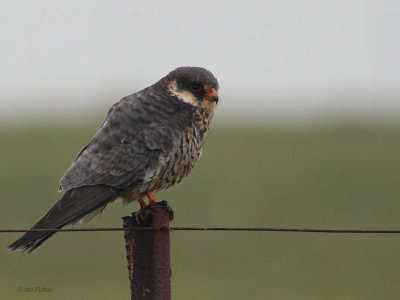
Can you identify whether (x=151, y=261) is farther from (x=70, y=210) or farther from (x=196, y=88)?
(x=196, y=88)

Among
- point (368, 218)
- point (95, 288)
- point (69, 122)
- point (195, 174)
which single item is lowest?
point (95, 288)

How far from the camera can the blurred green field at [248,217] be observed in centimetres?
1422

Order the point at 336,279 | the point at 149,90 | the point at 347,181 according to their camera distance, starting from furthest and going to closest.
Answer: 1. the point at 347,181
2. the point at 336,279
3. the point at 149,90

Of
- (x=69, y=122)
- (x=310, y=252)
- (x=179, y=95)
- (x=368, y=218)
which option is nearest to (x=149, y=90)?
(x=179, y=95)

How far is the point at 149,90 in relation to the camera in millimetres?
7391

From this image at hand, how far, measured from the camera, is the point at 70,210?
612 centimetres

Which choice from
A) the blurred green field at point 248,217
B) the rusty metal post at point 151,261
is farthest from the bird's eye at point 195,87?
the blurred green field at point 248,217

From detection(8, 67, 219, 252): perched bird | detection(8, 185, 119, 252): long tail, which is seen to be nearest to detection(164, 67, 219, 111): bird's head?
detection(8, 67, 219, 252): perched bird

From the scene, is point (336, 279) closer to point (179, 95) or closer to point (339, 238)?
point (339, 238)

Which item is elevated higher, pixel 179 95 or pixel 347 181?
pixel 347 181

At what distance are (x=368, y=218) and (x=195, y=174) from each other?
3.57 meters

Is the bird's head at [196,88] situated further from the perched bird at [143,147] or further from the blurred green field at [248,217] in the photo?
the blurred green field at [248,217]

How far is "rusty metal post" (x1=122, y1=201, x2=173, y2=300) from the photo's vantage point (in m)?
5.22

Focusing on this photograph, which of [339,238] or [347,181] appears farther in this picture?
[347,181]
